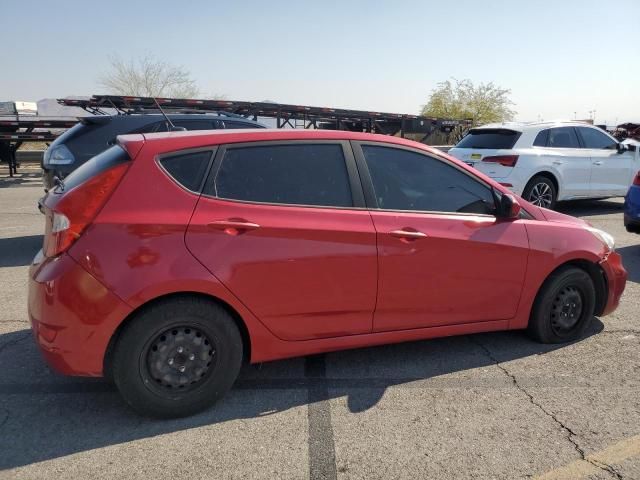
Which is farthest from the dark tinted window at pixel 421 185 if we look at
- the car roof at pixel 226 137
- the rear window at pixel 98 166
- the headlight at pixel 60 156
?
the headlight at pixel 60 156

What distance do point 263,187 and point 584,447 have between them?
2.30 meters

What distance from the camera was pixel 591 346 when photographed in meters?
4.09

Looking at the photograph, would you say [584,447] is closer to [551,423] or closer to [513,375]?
[551,423]

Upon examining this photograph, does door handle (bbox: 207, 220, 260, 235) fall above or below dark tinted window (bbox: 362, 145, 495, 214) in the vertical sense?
below

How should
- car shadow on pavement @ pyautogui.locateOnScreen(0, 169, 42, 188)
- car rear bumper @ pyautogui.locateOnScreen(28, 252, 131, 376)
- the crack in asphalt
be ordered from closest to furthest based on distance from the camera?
the crack in asphalt < car rear bumper @ pyautogui.locateOnScreen(28, 252, 131, 376) < car shadow on pavement @ pyautogui.locateOnScreen(0, 169, 42, 188)

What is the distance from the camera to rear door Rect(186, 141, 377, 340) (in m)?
3.00

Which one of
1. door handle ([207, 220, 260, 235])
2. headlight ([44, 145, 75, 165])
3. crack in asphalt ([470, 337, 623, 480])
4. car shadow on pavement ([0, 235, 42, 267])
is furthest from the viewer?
headlight ([44, 145, 75, 165])

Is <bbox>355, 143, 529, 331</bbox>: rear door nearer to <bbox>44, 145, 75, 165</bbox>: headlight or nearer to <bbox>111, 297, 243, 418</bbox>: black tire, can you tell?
<bbox>111, 297, 243, 418</bbox>: black tire

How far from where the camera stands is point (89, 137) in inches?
269

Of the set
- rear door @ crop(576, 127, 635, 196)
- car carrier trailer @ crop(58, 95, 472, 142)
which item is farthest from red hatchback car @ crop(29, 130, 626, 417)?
car carrier trailer @ crop(58, 95, 472, 142)

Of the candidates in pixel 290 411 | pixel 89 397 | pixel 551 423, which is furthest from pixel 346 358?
pixel 89 397

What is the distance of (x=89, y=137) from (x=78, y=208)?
4.48 m

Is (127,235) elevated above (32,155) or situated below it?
above

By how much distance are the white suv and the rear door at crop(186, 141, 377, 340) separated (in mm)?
6196
